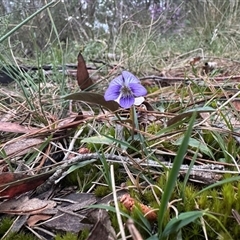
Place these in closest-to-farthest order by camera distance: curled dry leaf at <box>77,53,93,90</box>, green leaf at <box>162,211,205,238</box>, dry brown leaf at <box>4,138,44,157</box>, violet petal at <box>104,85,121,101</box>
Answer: green leaf at <box>162,211,205,238</box>, violet petal at <box>104,85,121,101</box>, dry brown leaf at <box>4,138,44,157</box>, curled dry leaf at <box>77,53,93,90</box>

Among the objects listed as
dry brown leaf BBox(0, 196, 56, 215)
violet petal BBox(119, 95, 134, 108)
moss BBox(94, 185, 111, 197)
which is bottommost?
moss BBox(94, 185, 111, 197)

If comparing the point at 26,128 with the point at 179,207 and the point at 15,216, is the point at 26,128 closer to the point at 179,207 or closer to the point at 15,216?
the point at 15,216

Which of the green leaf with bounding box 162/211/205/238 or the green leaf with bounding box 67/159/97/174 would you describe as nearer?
the green leaf with bounding box 162/211/205/238

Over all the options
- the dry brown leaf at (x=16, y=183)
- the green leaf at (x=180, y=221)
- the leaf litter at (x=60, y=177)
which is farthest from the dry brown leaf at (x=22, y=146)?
the green leaf at (x=180, y=221)

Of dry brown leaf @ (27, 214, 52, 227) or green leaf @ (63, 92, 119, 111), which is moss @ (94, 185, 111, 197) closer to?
dry brown leaf @ (27, 214, 52, 227)

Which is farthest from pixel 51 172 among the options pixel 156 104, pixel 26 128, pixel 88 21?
pixel 88 21

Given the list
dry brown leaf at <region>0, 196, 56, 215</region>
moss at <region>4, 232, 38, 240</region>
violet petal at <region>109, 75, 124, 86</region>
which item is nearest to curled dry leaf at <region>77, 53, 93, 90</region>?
violet petal at <region>109, 75, 124, 86</region>

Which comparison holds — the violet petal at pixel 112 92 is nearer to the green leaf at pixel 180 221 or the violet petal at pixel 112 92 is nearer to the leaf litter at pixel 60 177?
the leaf litter at pixel 60 177

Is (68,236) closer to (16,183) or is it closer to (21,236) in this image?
(21,236)

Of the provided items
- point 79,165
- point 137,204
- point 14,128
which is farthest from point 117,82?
point 14,128

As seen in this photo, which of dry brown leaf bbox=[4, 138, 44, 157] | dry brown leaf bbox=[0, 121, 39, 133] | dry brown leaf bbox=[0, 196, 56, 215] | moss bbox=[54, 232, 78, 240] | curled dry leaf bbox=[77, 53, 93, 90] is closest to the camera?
moss bbox=[54, 232, 78, 240]
